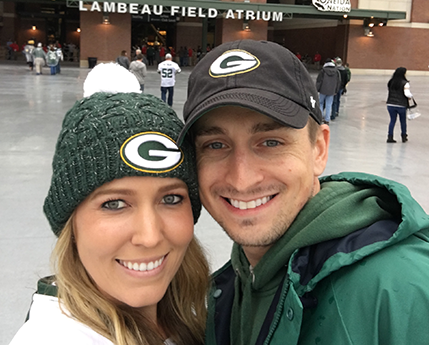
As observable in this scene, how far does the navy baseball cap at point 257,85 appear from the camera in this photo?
1.60m

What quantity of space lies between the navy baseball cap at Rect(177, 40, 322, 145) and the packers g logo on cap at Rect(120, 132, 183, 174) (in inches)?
3.5

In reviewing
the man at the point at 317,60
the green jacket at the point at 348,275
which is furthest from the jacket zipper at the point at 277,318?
the man at the point at 317,60

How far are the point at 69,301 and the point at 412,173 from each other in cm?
743

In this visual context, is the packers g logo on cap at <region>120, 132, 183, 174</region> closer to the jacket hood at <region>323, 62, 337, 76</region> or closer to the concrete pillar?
the jacket hood at <region>323, 62, 337, 76</region>

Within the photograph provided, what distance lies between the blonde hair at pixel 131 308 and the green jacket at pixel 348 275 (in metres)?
0.41

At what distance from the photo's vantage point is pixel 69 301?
172 cm

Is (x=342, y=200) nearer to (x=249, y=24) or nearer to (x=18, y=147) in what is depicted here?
(x=18, y=147)

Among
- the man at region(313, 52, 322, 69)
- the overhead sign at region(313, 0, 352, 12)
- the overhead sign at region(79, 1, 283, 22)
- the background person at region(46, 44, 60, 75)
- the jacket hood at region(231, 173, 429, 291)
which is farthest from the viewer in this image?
the man at region(313, 52, 322, 69)

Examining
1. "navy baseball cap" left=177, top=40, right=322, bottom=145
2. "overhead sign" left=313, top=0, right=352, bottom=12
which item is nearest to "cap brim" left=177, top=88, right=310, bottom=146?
"navy baseball cap" left=177, top=40, right=322, bottom=145

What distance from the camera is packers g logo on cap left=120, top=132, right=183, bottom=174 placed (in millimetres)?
1704

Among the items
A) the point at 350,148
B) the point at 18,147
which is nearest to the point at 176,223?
the point at 18,147

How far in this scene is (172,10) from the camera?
3175 centimetres

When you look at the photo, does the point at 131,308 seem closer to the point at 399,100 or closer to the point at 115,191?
the point at 115,191

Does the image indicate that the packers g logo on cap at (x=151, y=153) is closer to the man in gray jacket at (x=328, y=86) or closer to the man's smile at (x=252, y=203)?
the man's smile at (x=252, y=203)
